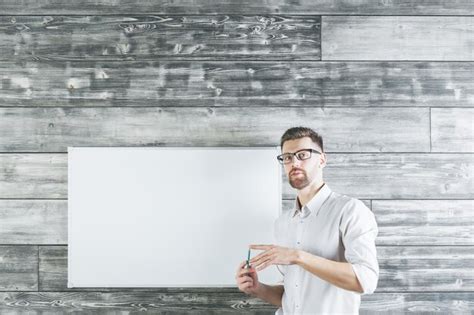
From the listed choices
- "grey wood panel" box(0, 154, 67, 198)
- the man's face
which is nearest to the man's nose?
the man's face

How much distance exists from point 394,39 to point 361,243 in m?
0.93

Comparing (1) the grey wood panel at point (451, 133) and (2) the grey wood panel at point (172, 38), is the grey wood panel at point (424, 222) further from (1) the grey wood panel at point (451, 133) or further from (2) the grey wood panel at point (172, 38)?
(2) the grey wood panel at point (172, 38)

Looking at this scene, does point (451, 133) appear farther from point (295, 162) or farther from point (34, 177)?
point (34, 177)

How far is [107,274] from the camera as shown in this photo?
2.03 metres

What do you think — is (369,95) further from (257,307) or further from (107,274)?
(107,274)

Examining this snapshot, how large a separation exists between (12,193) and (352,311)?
135 centimetres

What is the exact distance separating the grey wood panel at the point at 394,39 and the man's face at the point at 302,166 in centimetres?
49

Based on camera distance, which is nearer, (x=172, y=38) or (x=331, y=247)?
(x=331, y=247)

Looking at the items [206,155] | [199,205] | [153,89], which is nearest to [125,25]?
[153,89]

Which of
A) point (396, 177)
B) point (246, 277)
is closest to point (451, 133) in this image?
point (396, 177)

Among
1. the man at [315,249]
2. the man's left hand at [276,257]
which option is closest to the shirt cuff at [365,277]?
the man at [315,249]

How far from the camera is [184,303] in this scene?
80.4 inches

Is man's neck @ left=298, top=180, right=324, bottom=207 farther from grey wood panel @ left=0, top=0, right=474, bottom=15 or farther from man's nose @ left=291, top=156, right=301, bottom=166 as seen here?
grey wood panel @ left=0, top=0, right=474, bottom=15

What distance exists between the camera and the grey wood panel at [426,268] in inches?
80.7
